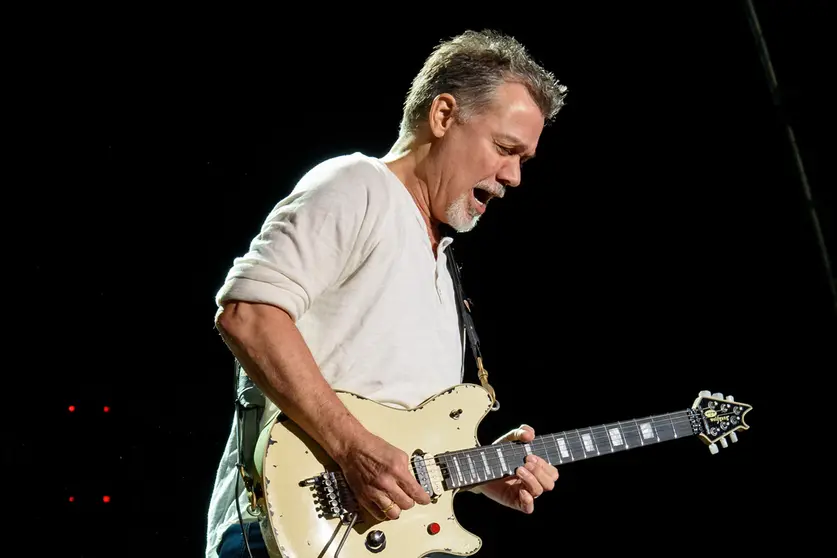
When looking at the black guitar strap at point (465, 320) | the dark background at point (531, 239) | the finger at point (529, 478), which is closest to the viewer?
the finger at point (529, 478)

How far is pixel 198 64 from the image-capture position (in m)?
3.01

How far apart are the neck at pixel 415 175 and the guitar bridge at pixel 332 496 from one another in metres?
0.85

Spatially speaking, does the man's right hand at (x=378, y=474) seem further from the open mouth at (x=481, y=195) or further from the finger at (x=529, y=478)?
the open mouth at (x=481, y=195)

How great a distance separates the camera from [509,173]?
7.35 ft

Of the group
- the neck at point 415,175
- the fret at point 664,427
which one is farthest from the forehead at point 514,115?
the fret at point 664,427

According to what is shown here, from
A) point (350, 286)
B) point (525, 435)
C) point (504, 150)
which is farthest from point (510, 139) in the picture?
point (525, 435)

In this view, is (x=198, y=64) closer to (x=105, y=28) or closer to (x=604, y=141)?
(x=105, y=28)

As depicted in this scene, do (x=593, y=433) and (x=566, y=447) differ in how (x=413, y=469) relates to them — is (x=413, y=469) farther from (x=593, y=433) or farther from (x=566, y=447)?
(x=593, y=433)

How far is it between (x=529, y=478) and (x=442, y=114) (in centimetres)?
112

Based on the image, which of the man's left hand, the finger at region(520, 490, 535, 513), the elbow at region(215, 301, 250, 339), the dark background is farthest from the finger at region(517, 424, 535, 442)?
the dark background

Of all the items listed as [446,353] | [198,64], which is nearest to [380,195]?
[446,353]

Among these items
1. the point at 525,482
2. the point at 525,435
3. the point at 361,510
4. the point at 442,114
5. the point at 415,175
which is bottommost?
the point at 525,482

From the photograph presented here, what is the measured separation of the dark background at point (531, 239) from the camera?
276cm

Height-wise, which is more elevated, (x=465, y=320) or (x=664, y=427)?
(x=465, y=320)
